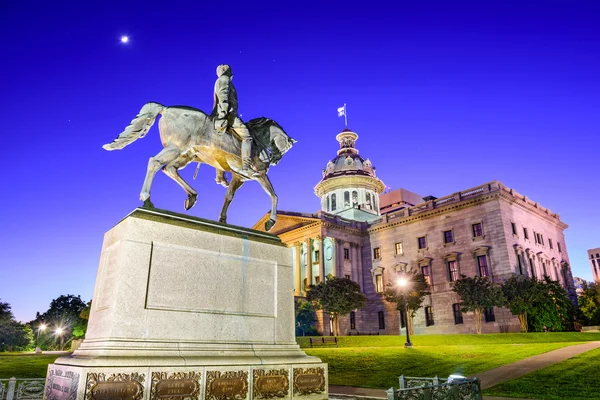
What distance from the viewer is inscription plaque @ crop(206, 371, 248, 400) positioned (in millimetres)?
6576

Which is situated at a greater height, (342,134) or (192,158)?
(342,134)

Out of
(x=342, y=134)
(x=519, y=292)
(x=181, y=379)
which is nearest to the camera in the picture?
(x=181, y=379)

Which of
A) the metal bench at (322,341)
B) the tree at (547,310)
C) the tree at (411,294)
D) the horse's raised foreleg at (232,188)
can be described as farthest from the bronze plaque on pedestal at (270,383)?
the tree at (411,294)

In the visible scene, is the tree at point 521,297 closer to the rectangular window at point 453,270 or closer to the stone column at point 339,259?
the rectangular window at point 453,270

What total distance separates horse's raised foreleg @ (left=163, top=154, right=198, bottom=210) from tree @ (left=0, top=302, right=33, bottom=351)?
6560cm

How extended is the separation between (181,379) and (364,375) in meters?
15.8

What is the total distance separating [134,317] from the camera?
21.5 feet

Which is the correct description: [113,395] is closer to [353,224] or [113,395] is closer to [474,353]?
[474,353]

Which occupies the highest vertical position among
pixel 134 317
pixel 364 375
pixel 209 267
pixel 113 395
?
pixel 209 267

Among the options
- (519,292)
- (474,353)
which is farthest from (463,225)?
(474,353)

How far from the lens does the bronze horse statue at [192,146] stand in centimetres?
844

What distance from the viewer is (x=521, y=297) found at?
131 ft

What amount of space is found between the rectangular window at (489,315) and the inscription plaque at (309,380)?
42.2 metres

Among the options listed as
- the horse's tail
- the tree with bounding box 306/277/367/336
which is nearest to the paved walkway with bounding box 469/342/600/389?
the horse's tail
